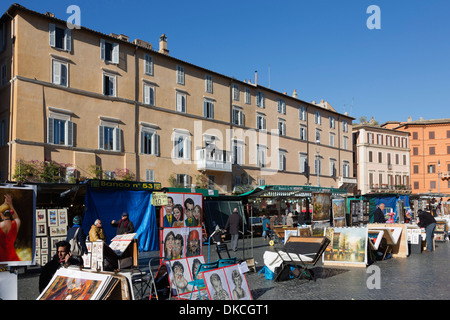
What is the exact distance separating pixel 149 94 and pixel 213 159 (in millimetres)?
7942

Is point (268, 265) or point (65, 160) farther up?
point (65, 160)

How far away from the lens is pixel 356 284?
9.99 meters

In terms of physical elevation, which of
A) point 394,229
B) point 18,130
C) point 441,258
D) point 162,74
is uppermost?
point 162,74

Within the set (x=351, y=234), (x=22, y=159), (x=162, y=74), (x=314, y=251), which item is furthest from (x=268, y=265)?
(x=162, y=74)

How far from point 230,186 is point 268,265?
1139 inches

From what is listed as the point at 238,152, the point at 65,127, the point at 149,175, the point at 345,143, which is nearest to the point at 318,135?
the point at 345,143

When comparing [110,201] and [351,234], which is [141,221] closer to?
[110,201]

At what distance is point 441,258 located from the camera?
14.6 meters

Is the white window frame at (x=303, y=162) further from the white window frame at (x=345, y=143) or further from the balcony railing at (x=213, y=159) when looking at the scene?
the balcony railing at (x=213, y=159)

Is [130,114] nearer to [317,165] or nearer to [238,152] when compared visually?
[238,152]

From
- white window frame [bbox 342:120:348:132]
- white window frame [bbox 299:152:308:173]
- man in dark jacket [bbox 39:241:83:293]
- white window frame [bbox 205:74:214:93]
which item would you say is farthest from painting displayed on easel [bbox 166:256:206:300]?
white window frame [bbox 342:120:348:132]

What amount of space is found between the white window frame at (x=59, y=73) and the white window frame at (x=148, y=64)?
671 cm

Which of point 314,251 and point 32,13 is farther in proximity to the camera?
point 32,13
